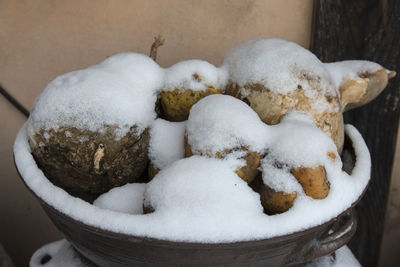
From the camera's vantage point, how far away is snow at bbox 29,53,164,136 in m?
0.61

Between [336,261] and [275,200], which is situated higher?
[275,200]

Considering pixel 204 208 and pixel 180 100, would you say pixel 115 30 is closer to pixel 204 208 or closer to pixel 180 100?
pixel 180 100

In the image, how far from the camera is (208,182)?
505 millimetres

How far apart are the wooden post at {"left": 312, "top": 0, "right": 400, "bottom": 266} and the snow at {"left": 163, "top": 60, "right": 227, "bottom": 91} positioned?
0.38 metres

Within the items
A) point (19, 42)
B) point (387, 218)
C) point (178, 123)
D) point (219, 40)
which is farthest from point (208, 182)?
point (387, 218)

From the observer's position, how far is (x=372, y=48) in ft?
3.08

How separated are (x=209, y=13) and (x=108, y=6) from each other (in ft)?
0.77

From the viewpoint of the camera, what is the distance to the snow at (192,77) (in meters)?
0.67

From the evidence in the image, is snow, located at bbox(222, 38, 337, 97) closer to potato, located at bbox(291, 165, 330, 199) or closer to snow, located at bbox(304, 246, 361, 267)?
potato, located at bbox(291, 165, 330, 199)

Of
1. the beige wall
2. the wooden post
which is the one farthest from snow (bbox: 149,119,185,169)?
the wooden post

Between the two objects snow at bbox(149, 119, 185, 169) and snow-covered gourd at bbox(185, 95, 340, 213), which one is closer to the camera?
snow-covered gourd at bbox(185, 95, 340, 213)

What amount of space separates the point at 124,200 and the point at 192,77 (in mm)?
237

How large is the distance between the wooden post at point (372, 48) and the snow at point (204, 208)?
0.48m

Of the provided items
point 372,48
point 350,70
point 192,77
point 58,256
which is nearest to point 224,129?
point 192,77
